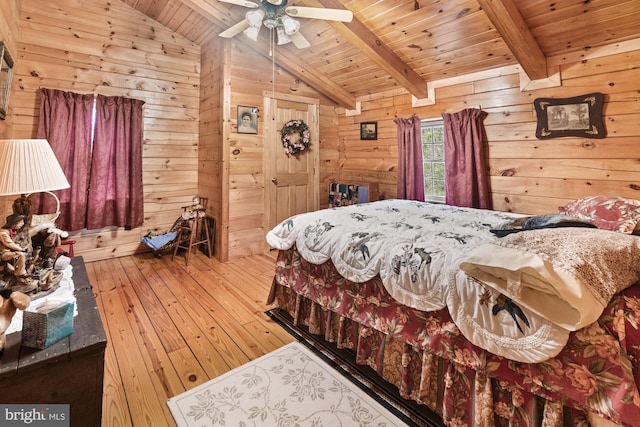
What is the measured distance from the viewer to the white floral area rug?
1495 millimetres

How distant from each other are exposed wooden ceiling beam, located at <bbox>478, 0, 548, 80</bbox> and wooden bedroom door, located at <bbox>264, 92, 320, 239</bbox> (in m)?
2.65

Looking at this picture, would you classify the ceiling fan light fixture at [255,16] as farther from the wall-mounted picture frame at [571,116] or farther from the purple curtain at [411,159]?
the wall-mounted picture frame at [571,116]

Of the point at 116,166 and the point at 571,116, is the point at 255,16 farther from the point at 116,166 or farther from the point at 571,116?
the point at 571,116

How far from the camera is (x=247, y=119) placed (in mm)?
3930

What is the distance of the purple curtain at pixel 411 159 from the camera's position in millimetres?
3891

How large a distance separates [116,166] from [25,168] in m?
2.72

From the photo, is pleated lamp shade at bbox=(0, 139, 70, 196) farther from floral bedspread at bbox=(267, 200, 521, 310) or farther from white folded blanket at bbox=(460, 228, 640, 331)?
white folded blanket at bbox=(460, 228, 640, 331)

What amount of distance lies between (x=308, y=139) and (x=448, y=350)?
3.65m

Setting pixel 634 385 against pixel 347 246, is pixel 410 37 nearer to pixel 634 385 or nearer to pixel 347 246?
pixel 347 246

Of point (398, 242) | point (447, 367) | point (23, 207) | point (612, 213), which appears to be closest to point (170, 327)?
point (23, 207)

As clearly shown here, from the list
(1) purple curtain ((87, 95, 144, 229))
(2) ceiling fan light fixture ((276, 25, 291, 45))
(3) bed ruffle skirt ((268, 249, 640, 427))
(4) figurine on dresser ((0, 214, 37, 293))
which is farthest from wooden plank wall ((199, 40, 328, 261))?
(4) figurine on dresser ((0, 214, 37, 293))

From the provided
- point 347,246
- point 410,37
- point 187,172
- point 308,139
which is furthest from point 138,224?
point 410,37

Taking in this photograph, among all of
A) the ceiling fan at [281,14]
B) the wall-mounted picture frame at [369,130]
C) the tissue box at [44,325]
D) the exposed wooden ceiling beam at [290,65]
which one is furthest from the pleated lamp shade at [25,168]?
the wall-mounted picture frame at [369,130]

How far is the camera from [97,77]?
3.60m
